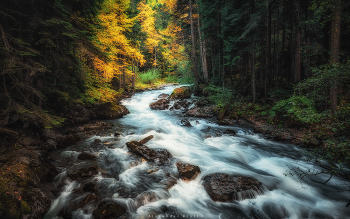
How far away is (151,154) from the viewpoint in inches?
260

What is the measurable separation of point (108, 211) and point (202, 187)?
2921 millimetres

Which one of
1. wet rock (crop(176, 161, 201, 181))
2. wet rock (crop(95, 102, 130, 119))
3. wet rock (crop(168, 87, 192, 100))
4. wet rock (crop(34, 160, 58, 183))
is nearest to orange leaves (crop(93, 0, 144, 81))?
wet rock (crop(95, 102, 130, 119))

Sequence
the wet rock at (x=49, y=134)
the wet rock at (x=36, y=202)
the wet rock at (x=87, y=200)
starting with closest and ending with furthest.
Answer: the wet rock at (x=36, y=202) < the wet rock at (x=87, y=200) < the wet rock at (x=49, y=134)

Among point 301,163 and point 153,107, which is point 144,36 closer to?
point 153,107

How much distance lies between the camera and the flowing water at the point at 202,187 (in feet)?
13.7

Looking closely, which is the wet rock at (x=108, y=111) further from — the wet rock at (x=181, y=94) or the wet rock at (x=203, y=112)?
the wet rock at (x=181, y=94)

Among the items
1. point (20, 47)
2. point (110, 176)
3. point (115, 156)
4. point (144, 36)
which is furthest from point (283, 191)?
point (144, 36)

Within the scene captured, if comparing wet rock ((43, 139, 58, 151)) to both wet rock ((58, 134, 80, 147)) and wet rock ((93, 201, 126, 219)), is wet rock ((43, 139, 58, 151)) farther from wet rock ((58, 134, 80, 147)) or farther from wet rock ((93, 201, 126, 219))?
wet rock ((93, 201, 126, 219))

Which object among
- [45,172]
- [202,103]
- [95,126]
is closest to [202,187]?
[45,172]

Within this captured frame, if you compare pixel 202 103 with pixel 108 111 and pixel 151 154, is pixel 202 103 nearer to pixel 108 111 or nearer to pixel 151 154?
pixel 108 111

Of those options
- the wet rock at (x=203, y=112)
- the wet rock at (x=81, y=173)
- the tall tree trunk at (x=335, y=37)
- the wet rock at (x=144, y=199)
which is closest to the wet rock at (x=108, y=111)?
the wet rock at (x=203, y=112)

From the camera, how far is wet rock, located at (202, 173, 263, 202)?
448 centimetres

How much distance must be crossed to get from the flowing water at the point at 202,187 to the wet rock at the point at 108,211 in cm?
23

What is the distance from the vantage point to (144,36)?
23109mm
